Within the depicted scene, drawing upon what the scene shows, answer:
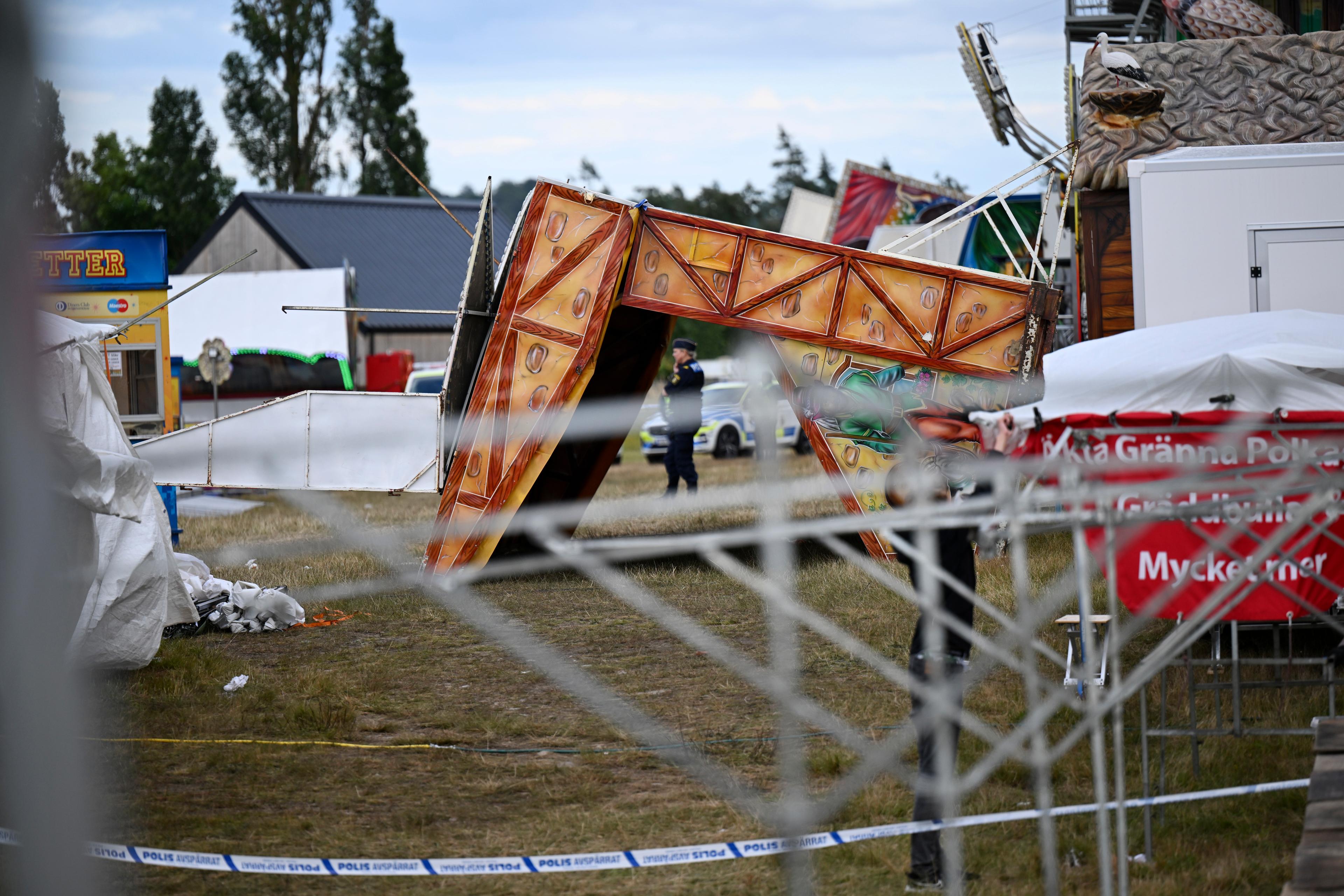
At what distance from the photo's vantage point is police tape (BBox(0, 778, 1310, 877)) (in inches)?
171

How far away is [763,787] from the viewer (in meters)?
5.34

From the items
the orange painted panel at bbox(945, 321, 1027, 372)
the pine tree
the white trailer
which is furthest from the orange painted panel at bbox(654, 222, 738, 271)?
the pine tree

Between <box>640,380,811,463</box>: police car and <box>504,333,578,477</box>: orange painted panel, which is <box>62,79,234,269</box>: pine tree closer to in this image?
<box>640,380,811,463</box>: police car

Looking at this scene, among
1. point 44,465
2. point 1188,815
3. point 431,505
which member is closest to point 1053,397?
point 1188,815

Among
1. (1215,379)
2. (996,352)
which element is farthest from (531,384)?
(1215,379)

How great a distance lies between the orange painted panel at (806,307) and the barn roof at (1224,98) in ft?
7.37

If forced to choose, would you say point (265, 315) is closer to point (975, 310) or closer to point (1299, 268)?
point (975, 310)

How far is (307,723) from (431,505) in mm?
11437

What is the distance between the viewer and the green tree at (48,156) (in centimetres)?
220

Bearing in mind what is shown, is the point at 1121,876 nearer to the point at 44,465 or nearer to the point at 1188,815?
the point at 1188,815

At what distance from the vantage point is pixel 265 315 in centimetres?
2436

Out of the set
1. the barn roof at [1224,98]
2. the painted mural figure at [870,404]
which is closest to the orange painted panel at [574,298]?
the painted mural figure at [870,404]

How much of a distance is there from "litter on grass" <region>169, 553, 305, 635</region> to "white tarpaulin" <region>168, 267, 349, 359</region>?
15370mm

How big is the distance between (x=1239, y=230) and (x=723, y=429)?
15.5 m
